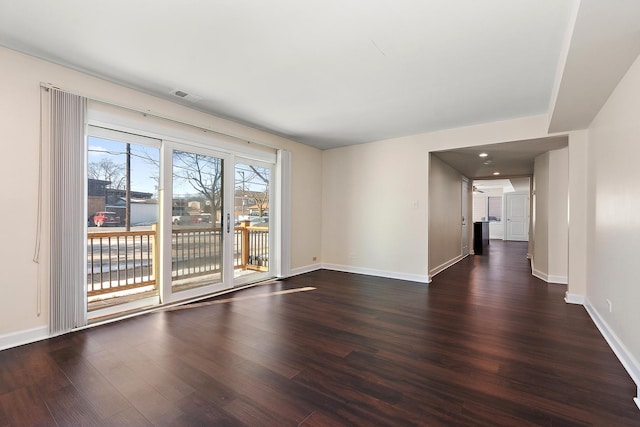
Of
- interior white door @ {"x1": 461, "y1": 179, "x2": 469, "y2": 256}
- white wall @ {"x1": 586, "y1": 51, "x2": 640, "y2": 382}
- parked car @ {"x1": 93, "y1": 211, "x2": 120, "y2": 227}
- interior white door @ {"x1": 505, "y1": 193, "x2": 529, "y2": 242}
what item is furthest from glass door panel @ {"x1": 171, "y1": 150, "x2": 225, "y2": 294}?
interior white door @ {"x1": 505, "y1": 193, "x2": 529, "y2": 242}

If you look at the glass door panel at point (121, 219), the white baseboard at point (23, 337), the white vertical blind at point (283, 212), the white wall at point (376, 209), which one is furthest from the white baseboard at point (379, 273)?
the white baseboard at point (23, 337)

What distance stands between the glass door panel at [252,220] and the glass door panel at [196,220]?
1.41 ft

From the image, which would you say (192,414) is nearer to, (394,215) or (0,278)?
(0,278)

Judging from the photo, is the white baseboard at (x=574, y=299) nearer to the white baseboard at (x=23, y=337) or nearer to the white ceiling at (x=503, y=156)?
the white ceiling at (x=503, y=156)

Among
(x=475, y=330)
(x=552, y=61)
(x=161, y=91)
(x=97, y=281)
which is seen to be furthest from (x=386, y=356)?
(x=97, y=281)

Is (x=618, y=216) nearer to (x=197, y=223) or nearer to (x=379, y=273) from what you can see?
(x=379, y=273)

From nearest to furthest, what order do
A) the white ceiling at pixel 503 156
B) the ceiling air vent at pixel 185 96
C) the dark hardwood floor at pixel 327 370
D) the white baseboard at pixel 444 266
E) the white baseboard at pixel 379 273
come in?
1. the dark hardwood floor at pixel 327 370
2. the ceiling air vent at pixel 185 96
3. the white ceiling at pixel 503 156
4. the white baseboard at pixel 379 273
5. the white baseboard at pixel 444 266

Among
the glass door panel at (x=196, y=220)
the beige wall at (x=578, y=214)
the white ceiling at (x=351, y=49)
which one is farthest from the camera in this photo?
the glass door panel at (x=196, y=220)

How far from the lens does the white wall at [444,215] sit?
5355 mm

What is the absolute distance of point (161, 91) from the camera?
10.9 feet

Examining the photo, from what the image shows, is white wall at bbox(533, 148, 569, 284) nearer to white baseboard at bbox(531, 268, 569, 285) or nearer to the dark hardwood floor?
white baseboard at bbox(531, 268, 569, 285)

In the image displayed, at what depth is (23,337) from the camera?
2.53m

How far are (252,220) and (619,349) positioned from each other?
4688 millimetres

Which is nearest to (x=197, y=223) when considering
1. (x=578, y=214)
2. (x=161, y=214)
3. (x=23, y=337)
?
(x=161, y=214)
